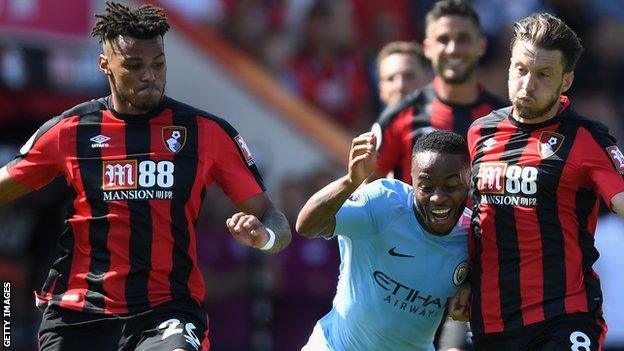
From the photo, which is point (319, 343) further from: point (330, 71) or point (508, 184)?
point (330, 71)

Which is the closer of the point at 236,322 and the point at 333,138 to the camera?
the point at 236,322

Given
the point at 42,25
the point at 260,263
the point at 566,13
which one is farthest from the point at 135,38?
the point at 566,13

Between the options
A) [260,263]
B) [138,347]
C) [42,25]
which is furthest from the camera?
[260,263]

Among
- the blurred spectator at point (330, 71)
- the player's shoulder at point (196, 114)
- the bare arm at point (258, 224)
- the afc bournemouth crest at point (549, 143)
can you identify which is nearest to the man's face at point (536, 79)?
the afc bournemouth crest at point (549, 143)

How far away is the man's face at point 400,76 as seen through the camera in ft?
29.5

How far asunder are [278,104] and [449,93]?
5175 millimetres

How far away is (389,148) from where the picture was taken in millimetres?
7801

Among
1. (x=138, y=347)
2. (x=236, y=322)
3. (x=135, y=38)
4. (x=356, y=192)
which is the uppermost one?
(x=135, y=38)

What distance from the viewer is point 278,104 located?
12.9 meters

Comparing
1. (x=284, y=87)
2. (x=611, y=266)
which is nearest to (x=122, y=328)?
(x=611, y=266)

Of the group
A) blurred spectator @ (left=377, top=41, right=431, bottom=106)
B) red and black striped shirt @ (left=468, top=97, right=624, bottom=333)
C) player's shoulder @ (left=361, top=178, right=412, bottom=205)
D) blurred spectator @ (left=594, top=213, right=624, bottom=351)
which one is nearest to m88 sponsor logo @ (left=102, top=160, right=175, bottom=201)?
player's shoulder @ (left=361, top=178, right=412, bottom=205)

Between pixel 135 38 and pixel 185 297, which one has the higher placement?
pixel 135 38

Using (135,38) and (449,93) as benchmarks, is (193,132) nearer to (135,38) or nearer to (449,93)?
(135,38)

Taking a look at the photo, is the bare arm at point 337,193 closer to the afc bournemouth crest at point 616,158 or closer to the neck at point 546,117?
the neck at point 546,117
